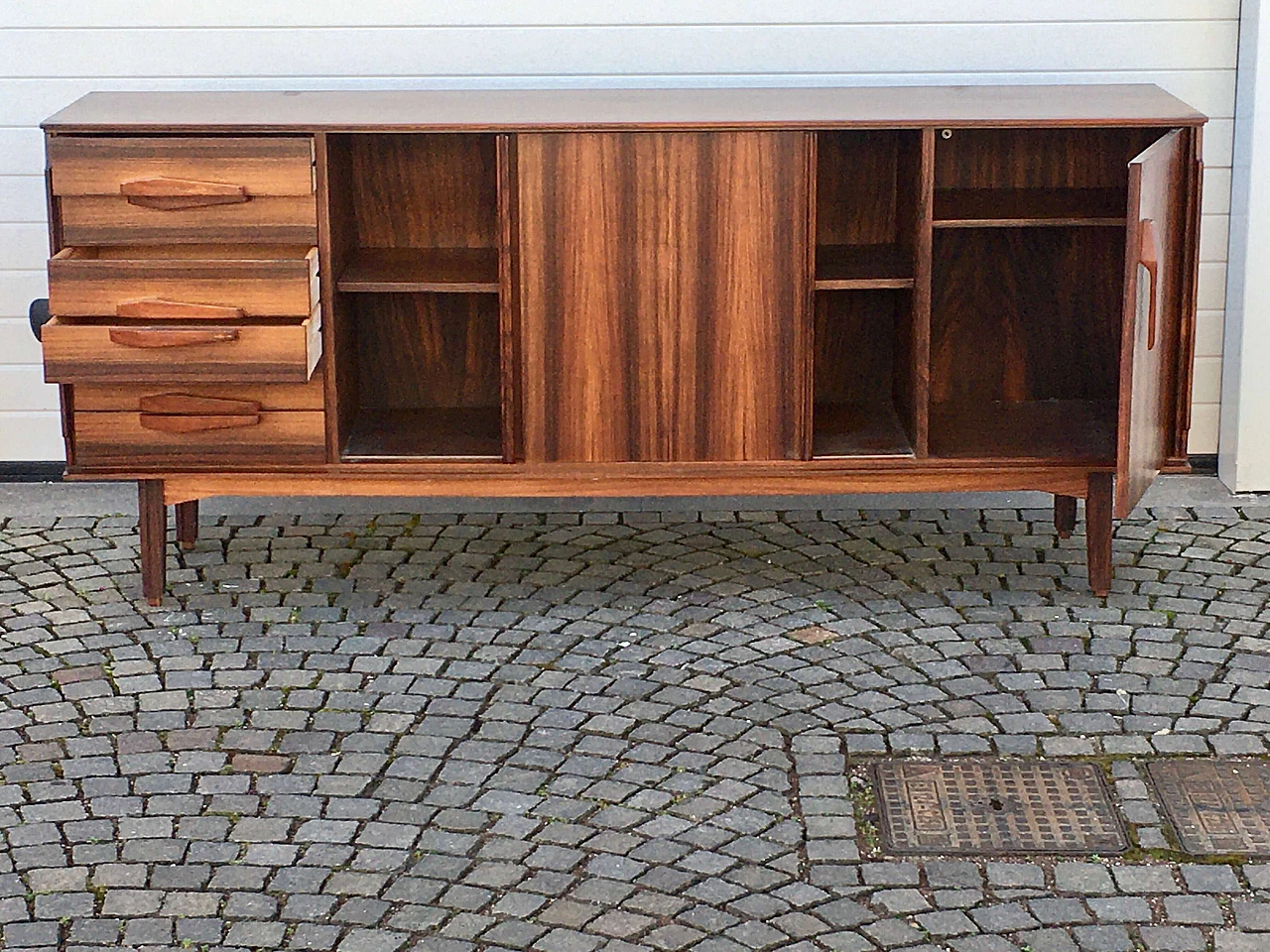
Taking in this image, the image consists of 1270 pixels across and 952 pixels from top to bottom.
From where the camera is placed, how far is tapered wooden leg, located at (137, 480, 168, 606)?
5.01 meters

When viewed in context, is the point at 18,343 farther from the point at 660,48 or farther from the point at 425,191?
the point at 660,48

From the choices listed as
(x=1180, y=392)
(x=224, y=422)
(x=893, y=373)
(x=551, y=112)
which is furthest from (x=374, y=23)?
(x=1180, y=392)

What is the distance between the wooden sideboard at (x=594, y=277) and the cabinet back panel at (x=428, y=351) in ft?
0.67

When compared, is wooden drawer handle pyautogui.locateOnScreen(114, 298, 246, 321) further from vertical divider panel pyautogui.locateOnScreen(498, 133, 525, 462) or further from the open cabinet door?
the open cabinet door

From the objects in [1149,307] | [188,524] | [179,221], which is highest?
[179,221]

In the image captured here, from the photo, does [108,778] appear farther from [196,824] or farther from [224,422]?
[224,422]

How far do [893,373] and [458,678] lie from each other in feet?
5.83

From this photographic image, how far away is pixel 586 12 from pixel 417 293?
1053 mm

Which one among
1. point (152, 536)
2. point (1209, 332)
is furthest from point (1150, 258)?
point (152, 536)

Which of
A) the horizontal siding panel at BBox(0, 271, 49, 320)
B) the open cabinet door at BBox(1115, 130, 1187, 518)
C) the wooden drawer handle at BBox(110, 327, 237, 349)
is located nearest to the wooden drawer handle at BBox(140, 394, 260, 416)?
the wooden drawer handle at BBox(110, 327, 237, 349)

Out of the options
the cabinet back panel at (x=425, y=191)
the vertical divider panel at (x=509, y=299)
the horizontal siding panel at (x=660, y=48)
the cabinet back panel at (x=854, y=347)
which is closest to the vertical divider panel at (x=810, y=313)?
the cabinet back panel at (x=854, y=347)

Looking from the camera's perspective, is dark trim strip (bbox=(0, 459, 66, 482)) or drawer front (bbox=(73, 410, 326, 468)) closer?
drawer front (bbox=(73, 410, 326, 468))

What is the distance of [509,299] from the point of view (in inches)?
194

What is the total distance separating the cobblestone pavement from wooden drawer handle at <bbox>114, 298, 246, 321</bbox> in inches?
33.2
